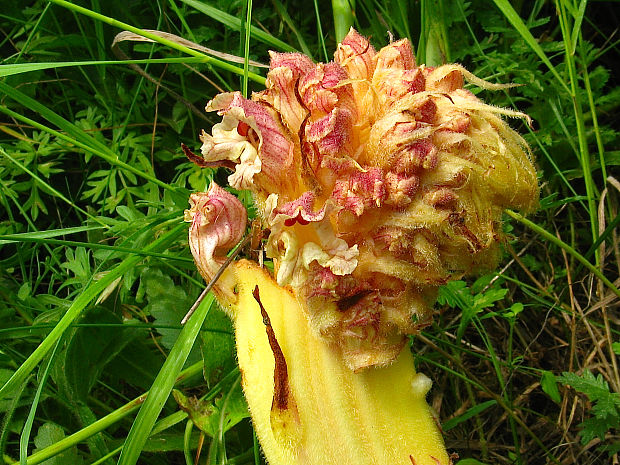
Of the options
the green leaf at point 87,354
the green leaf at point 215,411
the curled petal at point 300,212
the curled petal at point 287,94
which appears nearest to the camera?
the curled petal at point 300,212

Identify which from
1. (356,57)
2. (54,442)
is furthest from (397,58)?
(54,442)

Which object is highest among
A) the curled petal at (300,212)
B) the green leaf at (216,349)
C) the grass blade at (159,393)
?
the curled petal at (300,212)

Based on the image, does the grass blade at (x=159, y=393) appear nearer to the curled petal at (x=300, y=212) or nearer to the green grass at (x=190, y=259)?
the green grass at (x=190, y=259)

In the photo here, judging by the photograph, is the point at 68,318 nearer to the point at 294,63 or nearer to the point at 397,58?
the point at 294,63

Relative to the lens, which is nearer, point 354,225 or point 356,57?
point 354,225

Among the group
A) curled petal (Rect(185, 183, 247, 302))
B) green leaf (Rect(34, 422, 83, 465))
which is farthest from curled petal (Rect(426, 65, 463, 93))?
green leaf (Rect(34, 422, 83, 465))

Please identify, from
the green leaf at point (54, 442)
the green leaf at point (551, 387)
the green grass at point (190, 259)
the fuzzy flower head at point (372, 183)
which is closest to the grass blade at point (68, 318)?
the green grass at point (190, 259)

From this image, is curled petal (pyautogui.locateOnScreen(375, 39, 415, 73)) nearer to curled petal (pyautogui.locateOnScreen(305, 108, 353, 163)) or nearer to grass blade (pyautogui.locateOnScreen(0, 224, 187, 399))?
curled petal (pyautogui.locateOnScreen(305, 108, 353, 163))
